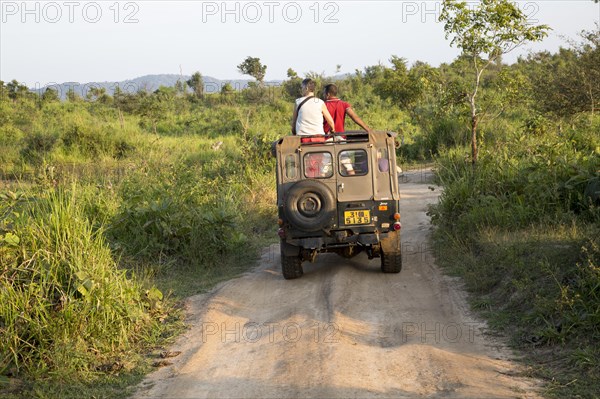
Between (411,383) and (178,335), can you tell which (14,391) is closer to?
(178,335)

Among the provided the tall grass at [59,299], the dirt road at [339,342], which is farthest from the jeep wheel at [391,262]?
the tall grass at [59,299]

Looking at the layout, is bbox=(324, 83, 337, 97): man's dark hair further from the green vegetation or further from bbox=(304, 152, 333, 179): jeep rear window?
the green vegetation

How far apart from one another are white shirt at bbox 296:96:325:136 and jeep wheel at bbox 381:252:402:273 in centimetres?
186

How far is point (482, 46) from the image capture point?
11.1 m

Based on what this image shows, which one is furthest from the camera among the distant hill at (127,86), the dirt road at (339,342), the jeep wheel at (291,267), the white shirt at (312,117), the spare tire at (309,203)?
the distant hill at (127,86)

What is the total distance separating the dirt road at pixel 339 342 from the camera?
498cm

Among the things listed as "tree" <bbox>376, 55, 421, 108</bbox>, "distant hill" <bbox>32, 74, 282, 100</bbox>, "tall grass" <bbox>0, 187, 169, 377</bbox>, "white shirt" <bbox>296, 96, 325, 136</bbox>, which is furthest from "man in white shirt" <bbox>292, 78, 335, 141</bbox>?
"tree" <bbox>376, 55, 421, 108</bbox>

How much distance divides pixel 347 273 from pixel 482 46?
517 centimetres

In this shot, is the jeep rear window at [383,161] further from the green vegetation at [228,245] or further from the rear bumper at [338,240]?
the green vegetation at [228,245]

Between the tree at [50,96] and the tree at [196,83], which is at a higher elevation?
the tree at [196,83]

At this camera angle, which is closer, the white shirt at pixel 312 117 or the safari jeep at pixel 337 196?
the safari jeep at pixel 337 196

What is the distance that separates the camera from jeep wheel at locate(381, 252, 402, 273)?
318 inches

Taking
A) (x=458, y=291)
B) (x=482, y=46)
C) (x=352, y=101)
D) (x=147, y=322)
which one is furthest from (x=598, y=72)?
(x=352, y=101)

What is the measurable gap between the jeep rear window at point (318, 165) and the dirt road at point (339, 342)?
126 centimetres
